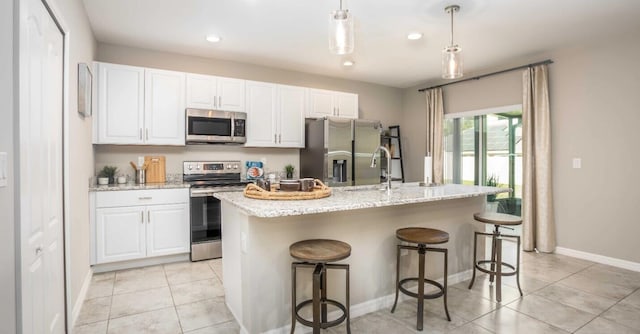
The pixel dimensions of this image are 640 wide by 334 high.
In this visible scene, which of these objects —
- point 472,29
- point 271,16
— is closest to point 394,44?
point 472,29

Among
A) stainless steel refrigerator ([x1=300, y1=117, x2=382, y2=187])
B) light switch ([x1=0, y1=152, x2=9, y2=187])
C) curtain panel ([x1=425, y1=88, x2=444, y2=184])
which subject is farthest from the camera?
curtain panel ([x1=425, y1=88, x2=444, y2=184])

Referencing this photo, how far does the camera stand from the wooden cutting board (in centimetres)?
407

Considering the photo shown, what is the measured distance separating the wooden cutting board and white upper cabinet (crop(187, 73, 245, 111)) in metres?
0.79

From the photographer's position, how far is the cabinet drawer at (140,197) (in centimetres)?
340

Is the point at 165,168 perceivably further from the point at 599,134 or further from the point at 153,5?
the point at 599,134

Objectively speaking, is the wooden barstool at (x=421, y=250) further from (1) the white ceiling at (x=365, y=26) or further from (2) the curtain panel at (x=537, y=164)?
A: (2) the curtain panel at (x=537, y=164)

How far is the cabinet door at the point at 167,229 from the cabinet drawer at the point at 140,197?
7 centimetres

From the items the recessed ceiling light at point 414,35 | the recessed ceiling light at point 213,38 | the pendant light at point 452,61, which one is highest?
the recessed ceiling light at point 213,38

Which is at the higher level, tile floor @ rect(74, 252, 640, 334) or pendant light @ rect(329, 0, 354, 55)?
pendant light @ rect(329, 0, 354, 55)

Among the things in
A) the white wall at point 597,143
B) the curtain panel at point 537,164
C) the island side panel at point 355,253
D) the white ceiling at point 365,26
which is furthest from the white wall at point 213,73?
the white wall at point 597,143

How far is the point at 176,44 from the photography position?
3910mm

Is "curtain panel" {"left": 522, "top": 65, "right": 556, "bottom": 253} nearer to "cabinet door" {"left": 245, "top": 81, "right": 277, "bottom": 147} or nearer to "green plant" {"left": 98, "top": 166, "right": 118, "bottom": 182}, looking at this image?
"cabinet door" {"left": 245, "top": 81, "right": 277, "bottom": 147}

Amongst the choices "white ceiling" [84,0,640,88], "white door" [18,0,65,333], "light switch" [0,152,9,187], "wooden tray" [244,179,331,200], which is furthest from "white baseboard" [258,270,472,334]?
"white ceiling" [84,0,640,88]

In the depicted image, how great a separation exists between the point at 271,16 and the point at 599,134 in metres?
3.88
